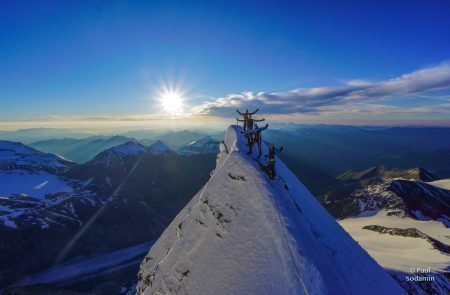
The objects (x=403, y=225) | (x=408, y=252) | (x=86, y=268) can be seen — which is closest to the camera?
(x=408, y=252)

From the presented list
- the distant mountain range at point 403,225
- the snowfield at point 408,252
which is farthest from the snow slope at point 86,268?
the snowfield at point 408,252

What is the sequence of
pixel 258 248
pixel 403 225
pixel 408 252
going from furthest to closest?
pixel 403 225
pixel 408 252
pixel 258 248

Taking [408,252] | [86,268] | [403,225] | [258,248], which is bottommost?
[86,268]

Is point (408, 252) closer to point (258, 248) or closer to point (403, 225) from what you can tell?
point (258, 248)

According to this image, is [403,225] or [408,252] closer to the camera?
[408,252]

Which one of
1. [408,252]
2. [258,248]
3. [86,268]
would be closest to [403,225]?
[408,252]

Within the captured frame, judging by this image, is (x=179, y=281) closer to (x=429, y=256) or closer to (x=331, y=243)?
(x=331, y=243)

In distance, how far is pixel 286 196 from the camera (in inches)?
939

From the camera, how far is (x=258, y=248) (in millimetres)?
19031

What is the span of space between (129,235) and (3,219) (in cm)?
6797

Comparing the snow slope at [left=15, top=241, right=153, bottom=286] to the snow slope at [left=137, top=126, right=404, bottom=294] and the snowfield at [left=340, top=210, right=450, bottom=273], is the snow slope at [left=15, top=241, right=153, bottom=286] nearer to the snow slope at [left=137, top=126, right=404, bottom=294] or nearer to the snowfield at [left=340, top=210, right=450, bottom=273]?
the snowfield at [left=340, top=210, right=450, bottom=273]

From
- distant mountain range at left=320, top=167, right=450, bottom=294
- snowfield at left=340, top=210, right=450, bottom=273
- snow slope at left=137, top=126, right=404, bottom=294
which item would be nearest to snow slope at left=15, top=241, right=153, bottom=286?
distant mountain range at left=320, top=167, right=450, bottom=294

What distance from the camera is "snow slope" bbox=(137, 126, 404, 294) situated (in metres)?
17.1

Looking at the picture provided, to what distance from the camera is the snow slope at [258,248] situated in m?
17.1
